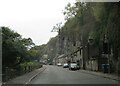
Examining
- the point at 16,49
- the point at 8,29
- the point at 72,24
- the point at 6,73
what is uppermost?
the point at 72,24

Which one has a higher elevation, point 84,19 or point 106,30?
point 84,19

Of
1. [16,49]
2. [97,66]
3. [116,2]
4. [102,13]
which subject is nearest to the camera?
[116,2]

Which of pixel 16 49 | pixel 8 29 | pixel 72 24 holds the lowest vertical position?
pixel 16 49

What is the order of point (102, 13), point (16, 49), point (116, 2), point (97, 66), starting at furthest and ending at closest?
1. point (97, 66)
2. point (16, 49)
3. point (102, 13)
4. point (116, 2)

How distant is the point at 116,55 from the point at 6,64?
16.1m

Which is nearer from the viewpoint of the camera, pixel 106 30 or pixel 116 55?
pixel 106 30

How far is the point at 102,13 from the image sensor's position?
32969 mm

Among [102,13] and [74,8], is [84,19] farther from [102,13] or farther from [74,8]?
[102,13]

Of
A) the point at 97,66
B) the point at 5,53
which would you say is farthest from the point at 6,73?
the point at 97,66

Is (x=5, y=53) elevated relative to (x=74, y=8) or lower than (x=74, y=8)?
lower

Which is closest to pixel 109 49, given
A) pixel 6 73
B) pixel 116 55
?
pixel 116 55

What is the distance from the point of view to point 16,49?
35.4m

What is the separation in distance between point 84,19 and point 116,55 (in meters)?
15.1

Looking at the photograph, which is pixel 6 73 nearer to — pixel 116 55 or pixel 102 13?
pixel 102 13
